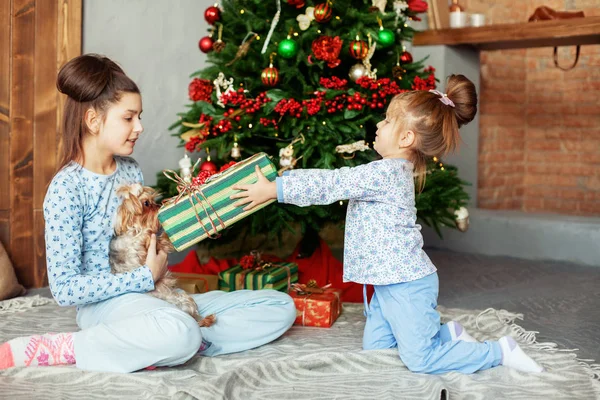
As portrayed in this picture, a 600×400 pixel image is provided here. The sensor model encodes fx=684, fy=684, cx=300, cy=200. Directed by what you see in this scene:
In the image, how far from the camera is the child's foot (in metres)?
2.09

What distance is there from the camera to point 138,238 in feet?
6.89

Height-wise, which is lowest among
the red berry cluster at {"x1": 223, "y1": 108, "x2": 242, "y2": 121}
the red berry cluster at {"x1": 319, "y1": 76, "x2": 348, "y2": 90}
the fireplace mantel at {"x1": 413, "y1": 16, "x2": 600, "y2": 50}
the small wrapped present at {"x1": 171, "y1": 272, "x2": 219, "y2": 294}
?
the small wrapped present at {"x1": 171, "y1": 272, "x2": 219, "y2": 294}

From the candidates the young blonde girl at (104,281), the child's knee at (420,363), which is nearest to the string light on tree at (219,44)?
the young blonde girl at (104,281)

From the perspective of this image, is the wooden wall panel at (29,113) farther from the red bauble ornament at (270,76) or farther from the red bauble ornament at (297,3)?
the red bauble ornament at (297,3)

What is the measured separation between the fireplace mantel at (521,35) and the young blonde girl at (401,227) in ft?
7.06

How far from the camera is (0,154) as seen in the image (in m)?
3.07

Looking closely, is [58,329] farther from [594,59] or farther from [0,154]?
[594,59]

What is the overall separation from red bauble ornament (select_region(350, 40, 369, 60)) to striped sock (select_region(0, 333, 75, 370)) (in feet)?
5.84

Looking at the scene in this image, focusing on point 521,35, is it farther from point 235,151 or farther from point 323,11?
point 235,151

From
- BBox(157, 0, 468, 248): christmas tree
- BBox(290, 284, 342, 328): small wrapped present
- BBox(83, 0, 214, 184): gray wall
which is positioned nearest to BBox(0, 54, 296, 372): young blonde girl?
BBox(290, 284, 342, 328): small wrapped present

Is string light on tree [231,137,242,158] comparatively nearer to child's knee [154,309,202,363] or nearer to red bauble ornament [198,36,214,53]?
red bauble ornament [198,36,214,53]

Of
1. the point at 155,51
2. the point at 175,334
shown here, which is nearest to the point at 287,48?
the point at 155,51

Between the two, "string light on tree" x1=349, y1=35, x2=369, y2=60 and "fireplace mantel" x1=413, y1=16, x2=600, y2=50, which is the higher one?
"fireplace mantel" x1=413, y1=16, x2=600, y2=50

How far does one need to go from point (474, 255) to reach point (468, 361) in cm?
253
